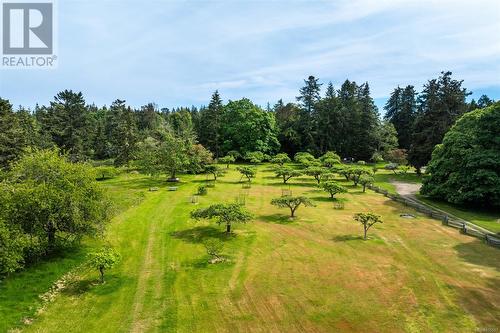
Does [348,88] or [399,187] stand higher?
[348,88]

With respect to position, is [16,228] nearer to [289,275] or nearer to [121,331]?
[121,331]

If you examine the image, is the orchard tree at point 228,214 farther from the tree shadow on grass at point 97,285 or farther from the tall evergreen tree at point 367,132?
the tall evergreen tree at point 367,132

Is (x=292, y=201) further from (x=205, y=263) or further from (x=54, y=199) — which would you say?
(x=54, y=199)

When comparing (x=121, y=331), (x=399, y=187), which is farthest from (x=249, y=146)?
(x=121, y=331)

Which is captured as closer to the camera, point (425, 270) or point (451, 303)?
point (451, 303)

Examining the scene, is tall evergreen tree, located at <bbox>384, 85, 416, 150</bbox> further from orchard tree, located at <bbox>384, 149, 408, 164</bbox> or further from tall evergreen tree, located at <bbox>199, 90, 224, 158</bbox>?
tall evergreen tree, located at <bbox>199, 90, 224, 158</bbox>

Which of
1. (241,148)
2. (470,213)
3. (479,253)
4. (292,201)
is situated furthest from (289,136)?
(479,253)

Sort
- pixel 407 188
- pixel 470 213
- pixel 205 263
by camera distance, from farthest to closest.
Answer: pixel 407 188 < pixel 470 213 < pixel 205 263

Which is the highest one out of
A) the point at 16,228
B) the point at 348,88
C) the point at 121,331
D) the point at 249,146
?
the point at 348,88
